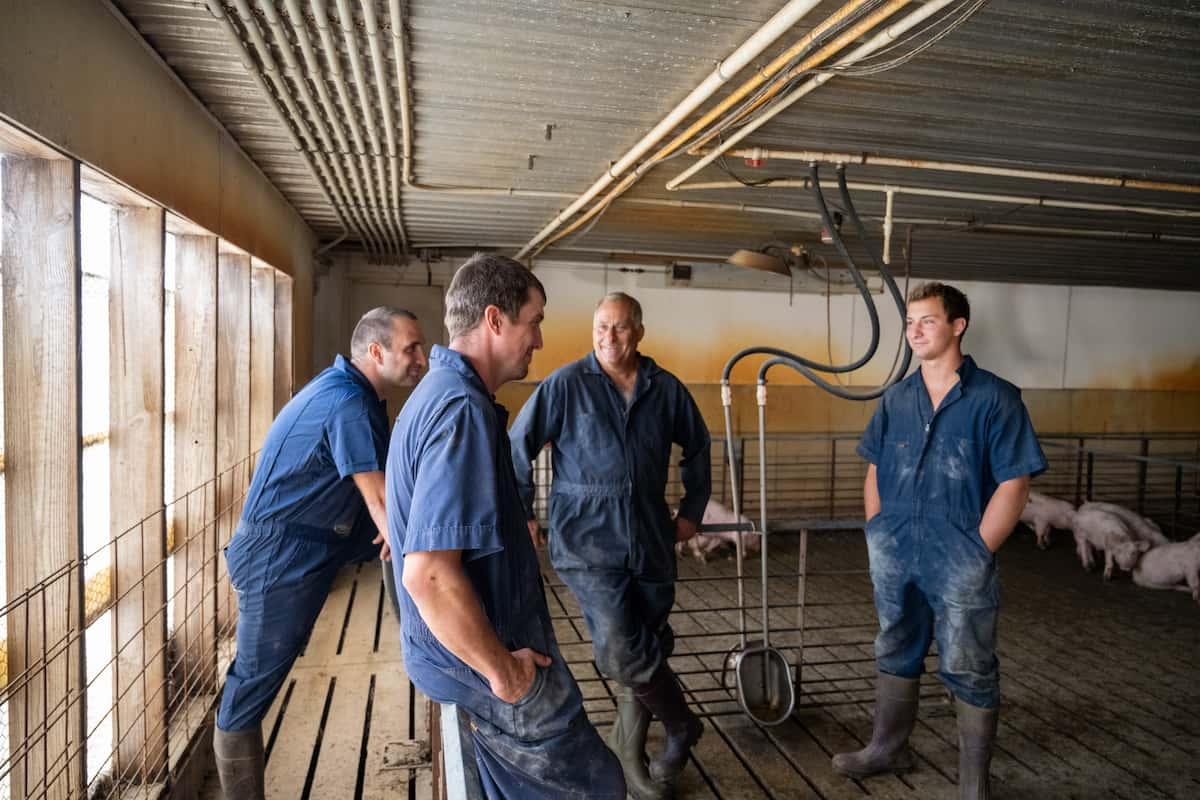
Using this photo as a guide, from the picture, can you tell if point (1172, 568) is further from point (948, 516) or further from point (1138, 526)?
point (948, 516)

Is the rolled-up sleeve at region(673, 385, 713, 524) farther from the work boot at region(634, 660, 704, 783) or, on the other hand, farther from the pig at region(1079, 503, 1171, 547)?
the pig at region(1079, 503, 1171, 547)

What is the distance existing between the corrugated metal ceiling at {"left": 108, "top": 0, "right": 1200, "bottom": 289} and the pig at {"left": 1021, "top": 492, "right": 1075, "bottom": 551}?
297cm

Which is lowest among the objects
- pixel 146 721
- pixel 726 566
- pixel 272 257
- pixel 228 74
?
pixel 726 566

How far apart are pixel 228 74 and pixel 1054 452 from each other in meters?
9.30

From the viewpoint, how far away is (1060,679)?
4.02 m

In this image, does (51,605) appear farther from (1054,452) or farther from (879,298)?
(1054,452)

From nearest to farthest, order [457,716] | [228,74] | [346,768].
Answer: [457,716] → [228,74] → [346,768]

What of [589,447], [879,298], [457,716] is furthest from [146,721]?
[879,298]

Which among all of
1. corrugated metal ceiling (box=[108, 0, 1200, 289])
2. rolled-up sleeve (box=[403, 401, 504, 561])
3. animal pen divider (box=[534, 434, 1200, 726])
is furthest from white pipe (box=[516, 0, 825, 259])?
animal pen divider (box=[534, 434, 1200, 726])

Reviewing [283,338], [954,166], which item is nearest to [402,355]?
[954,166]

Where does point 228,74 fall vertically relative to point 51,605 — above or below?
above

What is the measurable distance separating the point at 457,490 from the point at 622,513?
51.9 inches

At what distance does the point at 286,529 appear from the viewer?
2562mm

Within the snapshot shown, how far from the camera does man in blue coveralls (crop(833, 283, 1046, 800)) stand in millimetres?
2531
